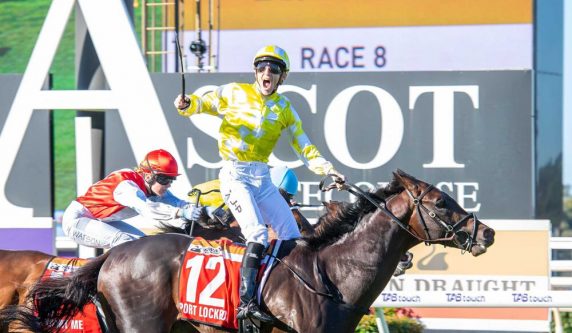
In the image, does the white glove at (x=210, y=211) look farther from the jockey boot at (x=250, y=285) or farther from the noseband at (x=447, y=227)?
the noseband at (x=447, y=227)

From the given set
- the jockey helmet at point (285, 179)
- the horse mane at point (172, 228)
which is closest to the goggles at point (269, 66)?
the horse mane at point (172, 228)

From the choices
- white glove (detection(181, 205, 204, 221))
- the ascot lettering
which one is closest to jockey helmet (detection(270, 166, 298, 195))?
the ascot lettering

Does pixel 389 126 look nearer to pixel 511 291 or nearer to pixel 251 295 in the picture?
pixel 511 291

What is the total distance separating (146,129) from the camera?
31.6 feet

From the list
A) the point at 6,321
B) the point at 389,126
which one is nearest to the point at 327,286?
the point at 6,321

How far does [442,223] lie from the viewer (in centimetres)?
585

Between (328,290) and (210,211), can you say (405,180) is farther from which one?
(210,211)

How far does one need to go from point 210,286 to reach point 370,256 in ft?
2.94

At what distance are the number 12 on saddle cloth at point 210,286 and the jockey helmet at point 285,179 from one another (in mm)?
2578

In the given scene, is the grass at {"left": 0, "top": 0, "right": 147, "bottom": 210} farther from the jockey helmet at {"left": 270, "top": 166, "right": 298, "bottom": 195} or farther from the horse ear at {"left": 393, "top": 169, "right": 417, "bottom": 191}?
the horse ear at {"left": 393, "top": 169, "right": 417, "bottom": 191}

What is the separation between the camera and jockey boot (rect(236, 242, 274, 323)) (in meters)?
5.83

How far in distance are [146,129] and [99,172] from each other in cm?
65

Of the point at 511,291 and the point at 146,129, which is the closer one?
the point at 511,291

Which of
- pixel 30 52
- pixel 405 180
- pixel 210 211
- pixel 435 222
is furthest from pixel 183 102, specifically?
pixel 30 52
